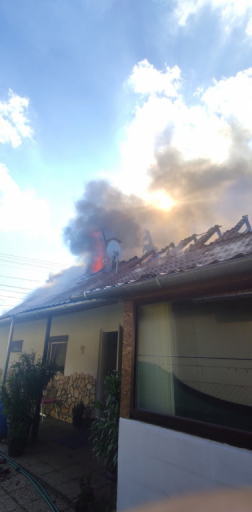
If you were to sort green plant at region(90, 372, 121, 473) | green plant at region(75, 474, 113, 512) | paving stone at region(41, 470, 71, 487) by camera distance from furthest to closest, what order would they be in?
paving stone at region(41, 470, 71, 487)
green plant at region(90, 372, 121, 473)
green plant at region(75, 474, 113, 512)

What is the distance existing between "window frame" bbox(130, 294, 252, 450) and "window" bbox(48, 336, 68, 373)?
5.13 m

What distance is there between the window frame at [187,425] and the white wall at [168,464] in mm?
51

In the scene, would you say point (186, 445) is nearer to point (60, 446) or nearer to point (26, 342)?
point (60, 446)

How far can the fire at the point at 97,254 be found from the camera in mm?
11727

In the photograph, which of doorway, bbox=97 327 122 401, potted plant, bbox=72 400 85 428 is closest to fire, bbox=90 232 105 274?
doorway, bbox=97 327 122 401

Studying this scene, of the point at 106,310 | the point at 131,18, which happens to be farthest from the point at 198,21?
the point at 106,310

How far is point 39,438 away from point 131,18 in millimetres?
10774

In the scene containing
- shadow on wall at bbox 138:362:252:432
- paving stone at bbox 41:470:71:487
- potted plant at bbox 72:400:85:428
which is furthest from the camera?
potted plant at bbox 72:400:85:428

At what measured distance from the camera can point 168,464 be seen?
99.1 inches

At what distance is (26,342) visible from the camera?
31.7 ft

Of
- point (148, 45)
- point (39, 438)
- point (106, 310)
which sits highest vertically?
point (148, 45)

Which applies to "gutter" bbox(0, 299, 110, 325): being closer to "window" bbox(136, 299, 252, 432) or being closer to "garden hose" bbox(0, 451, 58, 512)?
"window" bbox(136, 299, 252, 432)

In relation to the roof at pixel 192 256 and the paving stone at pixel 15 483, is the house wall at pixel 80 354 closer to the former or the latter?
the roof at pixel 192 256

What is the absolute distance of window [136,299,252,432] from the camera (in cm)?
298
